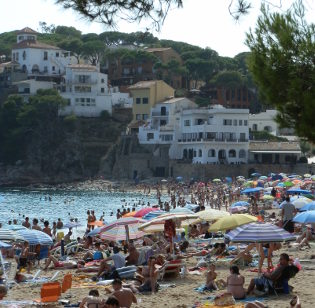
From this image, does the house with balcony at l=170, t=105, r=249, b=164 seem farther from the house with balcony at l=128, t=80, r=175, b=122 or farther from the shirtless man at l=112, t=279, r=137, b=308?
the shirtless man at l=112, t=279, r=137, b=308

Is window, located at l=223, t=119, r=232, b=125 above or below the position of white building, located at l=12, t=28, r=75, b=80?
below

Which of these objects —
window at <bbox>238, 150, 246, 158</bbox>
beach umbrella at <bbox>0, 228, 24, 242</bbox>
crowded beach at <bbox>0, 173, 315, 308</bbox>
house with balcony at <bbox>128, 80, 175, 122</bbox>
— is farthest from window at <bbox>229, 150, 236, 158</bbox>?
beach umbrella at <bbox>0, 228, 24, 242</bbox>

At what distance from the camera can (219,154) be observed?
72.2m

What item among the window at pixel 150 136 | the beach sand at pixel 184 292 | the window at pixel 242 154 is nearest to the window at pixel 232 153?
the window at pixel 242 154

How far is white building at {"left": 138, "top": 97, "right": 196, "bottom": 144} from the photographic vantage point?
76.3m

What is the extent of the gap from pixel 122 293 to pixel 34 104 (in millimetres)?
74840

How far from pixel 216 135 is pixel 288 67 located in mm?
61254

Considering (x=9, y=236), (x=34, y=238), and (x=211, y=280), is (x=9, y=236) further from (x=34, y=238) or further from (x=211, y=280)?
(x=211, y=280)

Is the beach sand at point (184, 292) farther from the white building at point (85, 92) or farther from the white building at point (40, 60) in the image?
the white building at point (40, 60)

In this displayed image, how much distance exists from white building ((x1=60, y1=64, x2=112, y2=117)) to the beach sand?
69626 millimetres

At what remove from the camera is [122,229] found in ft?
67.1

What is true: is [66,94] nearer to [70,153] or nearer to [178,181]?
[70,153]

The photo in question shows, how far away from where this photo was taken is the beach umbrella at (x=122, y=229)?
65.5 ft

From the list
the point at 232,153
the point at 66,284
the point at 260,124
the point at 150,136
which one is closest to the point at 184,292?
the point at 66,284
